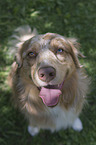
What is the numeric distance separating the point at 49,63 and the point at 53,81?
243mm

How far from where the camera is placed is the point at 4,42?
4152 mm

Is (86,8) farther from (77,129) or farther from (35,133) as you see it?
(35,133)

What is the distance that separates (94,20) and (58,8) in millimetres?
1109

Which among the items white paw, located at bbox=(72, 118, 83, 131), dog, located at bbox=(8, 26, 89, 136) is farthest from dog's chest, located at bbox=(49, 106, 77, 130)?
white paw, located at bbox=(72, 118, 83, 131)

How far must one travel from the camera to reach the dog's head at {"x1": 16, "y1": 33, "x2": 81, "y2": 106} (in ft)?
6.67

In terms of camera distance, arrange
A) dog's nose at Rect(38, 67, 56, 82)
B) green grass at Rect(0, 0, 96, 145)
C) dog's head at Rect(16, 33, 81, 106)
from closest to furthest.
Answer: dog's nose at Rect(38, 67, 56, 82) → dog's head at Rect(16, 33, 81, 106) → green grass at Rect(0, 0, 96, 145)

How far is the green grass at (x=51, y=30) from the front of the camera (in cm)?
344

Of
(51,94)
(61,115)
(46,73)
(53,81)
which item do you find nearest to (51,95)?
(51,94)

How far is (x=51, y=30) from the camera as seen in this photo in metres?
4.28

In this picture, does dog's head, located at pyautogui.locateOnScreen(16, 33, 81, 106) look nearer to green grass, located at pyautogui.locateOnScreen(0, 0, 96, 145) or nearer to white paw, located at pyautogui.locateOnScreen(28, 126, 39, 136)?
white paw, located at pyautogui.locateOnScreen(28, 126, 39, 136)

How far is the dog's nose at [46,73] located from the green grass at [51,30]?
1.92 meters

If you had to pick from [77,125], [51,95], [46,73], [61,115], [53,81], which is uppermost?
[46,73]

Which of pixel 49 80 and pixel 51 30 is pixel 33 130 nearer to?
pixel 49 80

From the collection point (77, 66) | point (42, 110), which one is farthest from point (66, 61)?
point (42, 110)
